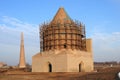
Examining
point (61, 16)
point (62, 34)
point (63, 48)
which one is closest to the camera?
point (63, 48)

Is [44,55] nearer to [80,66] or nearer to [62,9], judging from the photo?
[80,66]

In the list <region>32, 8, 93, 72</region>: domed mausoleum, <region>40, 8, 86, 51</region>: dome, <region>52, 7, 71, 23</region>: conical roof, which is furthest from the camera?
<region>52, 7, 71, 23</region>: conical roof

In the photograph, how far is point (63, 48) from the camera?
3044cm

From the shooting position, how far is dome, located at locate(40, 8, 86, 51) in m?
30.8

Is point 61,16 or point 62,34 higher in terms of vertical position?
point 61,16

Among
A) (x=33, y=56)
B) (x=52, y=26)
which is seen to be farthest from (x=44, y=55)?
(x=52, y=26)

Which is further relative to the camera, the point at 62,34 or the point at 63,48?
the point at 62,34

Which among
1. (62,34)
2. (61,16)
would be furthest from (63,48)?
(61,16)

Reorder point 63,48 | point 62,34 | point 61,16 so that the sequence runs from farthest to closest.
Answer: point 61,16 < point 62,34 < point 63,48

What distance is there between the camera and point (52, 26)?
3166 cm

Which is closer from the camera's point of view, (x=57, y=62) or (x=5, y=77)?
(x=5, y=77)

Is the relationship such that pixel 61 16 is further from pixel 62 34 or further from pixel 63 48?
pixel 63 48

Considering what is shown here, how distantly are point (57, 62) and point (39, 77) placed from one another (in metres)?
5.12

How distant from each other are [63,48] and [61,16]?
485 cm
